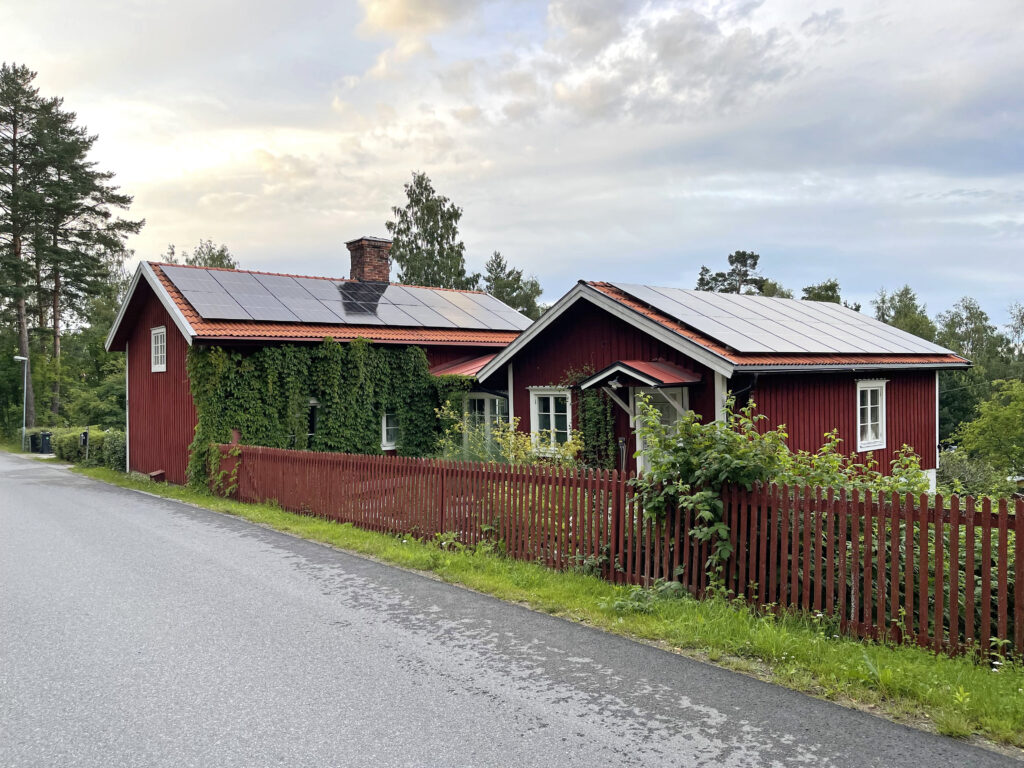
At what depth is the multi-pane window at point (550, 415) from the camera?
16344mm

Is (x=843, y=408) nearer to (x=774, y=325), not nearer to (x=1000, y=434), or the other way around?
(x=774, y=325)

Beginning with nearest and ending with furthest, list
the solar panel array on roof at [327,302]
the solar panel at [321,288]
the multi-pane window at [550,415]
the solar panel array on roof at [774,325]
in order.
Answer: the solar panel array on roof at [774,325] → the multi-pane window at [550,415] → the solar panel array on roof at [327,302] → the solar panel at [321,288]

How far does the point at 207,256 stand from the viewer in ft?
203

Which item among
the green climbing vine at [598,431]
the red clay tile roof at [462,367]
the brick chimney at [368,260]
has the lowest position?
the green climbing vine at [598,431]

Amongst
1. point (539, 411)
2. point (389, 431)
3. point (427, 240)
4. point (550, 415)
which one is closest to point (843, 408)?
point (550, 415)

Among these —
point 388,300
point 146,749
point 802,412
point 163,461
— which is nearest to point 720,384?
point 802,412

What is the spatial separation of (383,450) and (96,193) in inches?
1148

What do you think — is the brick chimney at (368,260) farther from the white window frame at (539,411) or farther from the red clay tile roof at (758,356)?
the red clay tile roof at (758,356)

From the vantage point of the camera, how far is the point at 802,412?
14453 mm

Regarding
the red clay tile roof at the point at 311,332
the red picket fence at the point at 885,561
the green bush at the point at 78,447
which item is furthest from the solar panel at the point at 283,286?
the red picket fence at the point at 885,561

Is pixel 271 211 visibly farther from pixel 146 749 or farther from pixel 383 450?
pixel 146 749

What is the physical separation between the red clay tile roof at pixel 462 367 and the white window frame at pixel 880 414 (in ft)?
29.7

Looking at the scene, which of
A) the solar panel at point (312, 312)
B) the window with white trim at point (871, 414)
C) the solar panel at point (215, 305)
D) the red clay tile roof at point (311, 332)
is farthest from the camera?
the solar panel at point (312, 312)

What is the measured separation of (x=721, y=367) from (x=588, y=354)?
374cm
